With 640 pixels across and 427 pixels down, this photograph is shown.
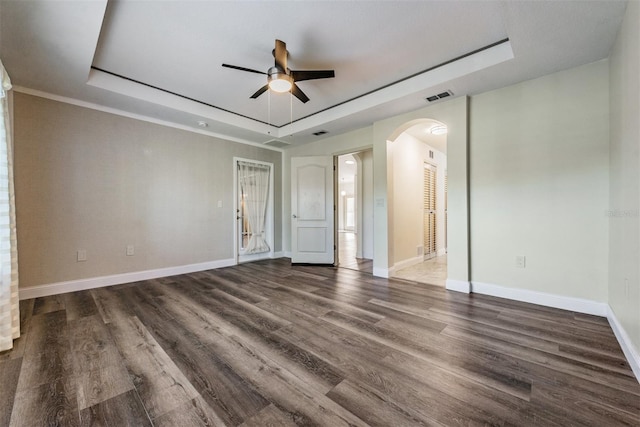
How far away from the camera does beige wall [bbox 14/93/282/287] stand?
2.97 m

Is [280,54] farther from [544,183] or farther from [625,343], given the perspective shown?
[625,343]

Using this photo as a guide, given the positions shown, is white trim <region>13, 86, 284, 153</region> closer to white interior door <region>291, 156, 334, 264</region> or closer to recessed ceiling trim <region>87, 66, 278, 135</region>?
recessed ceiling trim <region>87, 66, 278, 135</region>

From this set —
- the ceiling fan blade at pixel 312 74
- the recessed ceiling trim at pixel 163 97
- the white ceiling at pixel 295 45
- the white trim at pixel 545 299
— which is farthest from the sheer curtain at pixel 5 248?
the white trim at pixel 545 299

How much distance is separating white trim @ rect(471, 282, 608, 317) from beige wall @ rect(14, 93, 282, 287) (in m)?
4.18

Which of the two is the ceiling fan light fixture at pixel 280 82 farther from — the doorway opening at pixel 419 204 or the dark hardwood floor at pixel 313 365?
the dark hardwood floor at pixel 313 365

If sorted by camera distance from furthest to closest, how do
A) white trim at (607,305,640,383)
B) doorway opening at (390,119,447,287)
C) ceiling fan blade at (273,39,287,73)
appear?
doorway opening at (390,119,447,287), ceiling fan blade at (273,39,287,73), white trim at (607,305,640,383)

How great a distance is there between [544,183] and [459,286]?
4.89 ft

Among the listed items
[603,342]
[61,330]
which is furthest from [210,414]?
[603,342]

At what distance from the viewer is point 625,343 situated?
175cm

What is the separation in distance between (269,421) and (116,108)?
4.28 metres

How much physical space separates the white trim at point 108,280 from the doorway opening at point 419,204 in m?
3.37

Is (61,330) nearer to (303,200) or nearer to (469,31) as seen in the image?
(303,200)

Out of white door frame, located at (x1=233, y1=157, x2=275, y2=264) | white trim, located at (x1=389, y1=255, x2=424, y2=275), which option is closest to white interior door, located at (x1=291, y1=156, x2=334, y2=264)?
white door frame, located at (x1=233, y1=157, x2=275, y2=264)

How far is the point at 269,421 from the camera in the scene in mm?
1197
